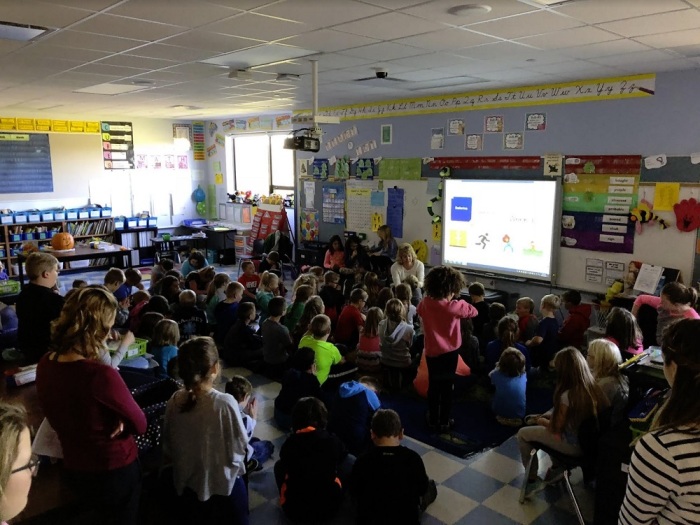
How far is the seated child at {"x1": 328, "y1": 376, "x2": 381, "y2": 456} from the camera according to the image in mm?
3547

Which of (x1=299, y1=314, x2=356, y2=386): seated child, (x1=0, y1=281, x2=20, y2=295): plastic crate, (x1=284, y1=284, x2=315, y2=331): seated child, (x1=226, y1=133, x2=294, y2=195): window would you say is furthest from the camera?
(x1=226, y1=133, x2=294, y2=195): window

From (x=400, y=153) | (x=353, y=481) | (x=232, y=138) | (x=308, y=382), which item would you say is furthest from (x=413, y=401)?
(x=232, y=138)

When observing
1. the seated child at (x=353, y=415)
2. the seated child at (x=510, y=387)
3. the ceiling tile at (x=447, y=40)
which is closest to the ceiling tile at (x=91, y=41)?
the ceiling tile at (x=447, y=40)

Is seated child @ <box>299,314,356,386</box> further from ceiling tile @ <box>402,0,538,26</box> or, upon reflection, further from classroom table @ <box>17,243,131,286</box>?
classroom table @ <box>17,243,131,286</box>

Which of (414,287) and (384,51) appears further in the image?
(414,287)

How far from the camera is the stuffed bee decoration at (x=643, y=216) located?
5.50 metres

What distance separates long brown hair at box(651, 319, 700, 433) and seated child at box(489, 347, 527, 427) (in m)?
2.57

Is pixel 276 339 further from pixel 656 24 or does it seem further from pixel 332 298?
pixel 656 24

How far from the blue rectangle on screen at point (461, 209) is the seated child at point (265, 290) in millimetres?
2518

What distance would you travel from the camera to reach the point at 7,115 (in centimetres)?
974

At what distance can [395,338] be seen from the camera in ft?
15.3

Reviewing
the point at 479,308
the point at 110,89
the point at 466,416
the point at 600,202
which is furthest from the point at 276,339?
the point at 110,89

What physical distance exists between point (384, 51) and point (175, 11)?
178cm

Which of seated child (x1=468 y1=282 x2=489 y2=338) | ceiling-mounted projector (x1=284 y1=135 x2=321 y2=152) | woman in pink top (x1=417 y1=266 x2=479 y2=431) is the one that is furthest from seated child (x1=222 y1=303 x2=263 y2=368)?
seated child (x1=468 y1=282 x2=489 y2=338)
